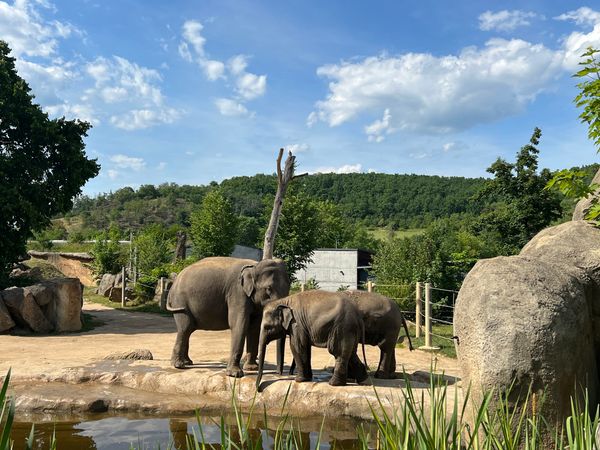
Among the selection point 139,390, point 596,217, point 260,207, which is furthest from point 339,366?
point 260,207

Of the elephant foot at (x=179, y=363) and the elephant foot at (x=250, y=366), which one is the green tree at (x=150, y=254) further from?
the elephant foot at (x=250, y=366)

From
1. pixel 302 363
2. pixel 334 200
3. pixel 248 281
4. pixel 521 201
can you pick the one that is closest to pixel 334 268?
pixel 521 201

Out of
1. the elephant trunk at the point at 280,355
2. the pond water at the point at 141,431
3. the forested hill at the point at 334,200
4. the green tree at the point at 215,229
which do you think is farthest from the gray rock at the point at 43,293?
the forested hill at the point at 334,200

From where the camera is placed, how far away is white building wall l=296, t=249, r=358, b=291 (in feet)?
118

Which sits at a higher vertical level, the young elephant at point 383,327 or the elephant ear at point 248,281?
the elephant ear at point 248,281

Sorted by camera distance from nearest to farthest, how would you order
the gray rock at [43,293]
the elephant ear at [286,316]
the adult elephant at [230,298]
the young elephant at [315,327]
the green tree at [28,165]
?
the young elephant at [315,327]
the elephant ear at [286,316]
the adult elephant at [230,298]
the gray rock at [43,293]
the green tree at [28,165]

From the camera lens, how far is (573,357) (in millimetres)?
4250

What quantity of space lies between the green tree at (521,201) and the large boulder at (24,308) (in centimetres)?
1438

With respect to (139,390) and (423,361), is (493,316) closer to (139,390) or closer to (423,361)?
(139,390)

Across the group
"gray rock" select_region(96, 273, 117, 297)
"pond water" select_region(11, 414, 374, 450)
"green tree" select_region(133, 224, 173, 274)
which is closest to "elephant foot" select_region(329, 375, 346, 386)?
"pond water" select_region(11, 414, 374, 450)

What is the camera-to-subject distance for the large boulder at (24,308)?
14.1 m

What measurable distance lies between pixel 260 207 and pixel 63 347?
207 ft

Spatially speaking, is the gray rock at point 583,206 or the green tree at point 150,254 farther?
the green tree at point 150,254

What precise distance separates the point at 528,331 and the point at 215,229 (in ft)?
111
